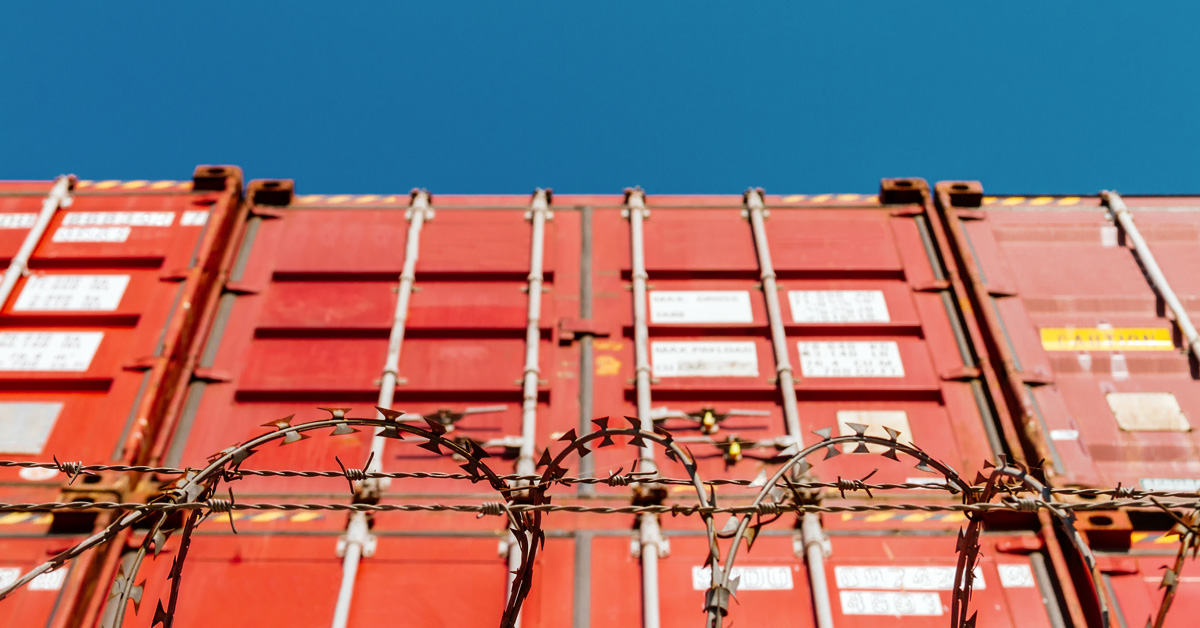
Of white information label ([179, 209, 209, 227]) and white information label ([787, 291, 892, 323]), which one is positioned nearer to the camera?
white information label ([787, 291, 892, 323])

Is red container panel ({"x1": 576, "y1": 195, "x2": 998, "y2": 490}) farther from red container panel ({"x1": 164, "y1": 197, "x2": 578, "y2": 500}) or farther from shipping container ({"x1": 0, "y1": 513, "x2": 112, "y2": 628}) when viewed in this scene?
shipping container ({"x1": 0, "y1": 513, "x2": 112, "y2": 628})

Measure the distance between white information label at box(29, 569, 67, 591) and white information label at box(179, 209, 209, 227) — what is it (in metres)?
3.33

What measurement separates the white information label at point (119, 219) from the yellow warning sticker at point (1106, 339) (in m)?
7.07

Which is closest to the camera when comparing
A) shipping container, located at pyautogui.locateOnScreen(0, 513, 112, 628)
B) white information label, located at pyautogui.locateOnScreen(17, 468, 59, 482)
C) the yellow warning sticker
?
shipping container, located at pyautogui.locateOnScreen(0, 513, 112, 628)

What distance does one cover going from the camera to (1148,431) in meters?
6.29

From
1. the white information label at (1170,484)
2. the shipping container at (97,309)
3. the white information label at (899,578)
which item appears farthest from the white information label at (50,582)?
the white information label at (1170,484)

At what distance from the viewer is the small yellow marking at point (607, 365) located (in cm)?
662

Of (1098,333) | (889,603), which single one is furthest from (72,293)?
(1098,333)

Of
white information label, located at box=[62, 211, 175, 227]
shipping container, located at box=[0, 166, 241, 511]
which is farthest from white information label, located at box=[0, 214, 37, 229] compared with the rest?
white information label, located at box=[62, 211, 175, 227]

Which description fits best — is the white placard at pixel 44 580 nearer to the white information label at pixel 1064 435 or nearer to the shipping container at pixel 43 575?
the shipping container at pixel 43 575

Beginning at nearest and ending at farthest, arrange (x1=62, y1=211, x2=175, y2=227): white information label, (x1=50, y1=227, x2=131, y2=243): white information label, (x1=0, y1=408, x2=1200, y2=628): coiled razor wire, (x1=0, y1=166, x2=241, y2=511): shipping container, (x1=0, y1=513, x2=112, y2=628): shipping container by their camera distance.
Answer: (x1=0, y1=408, x2=1200, y2=628): coiled razor wire → (x1=0, y1=513, x2=112, y2=628): shipping container → (x1=0, y1=166, x2=241, y2=511): shipping container → (x1=50, y1=227, x2=131, y2=243): white information label → (x1=62, y1=211, x2=175, y2=227): white information label

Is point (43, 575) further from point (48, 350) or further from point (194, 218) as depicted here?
point (194, 218)

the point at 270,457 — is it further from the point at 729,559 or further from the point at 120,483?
the point at 729,559

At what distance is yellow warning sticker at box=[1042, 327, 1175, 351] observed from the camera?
6.85m
